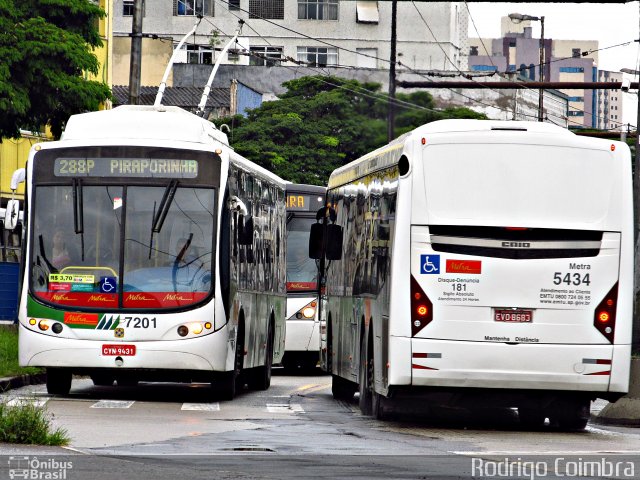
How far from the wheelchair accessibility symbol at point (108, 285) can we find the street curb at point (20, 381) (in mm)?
2446

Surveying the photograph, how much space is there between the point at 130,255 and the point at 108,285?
45 cm

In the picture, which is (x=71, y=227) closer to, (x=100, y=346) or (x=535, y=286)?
(x=100, y=346)

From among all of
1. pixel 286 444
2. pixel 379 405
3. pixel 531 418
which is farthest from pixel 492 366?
pixel 286 444

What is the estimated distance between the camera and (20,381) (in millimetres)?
23500

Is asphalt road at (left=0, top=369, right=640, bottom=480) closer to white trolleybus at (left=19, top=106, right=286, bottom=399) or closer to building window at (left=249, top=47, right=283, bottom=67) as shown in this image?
white trolleybus at (left=19, top=106, right=286, bottom=399)

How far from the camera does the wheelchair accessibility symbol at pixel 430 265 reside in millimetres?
16984

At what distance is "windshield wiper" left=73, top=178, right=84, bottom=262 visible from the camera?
813 inches

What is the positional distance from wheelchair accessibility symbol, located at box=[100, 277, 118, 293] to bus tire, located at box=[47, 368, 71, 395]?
136cm

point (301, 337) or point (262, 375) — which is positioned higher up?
point (301, 337)

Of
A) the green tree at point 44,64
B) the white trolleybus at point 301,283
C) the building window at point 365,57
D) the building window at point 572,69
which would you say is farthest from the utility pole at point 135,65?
the building window at point 572,69

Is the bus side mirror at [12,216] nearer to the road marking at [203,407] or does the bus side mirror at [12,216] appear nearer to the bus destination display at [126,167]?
the bus destination display at [126,167]

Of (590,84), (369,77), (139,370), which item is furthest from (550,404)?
(590,84)

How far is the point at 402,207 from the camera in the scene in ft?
56.0

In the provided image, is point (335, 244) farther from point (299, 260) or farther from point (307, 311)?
point (299, 260)
